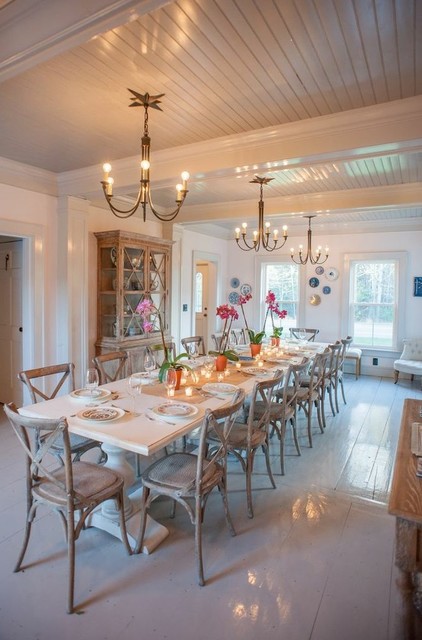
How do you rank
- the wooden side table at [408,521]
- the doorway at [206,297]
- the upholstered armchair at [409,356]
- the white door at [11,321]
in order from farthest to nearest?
the doorway at [206,297], the upholstered armchair at [409,356], the white door at [11,321], the wooden side table at [408,521]

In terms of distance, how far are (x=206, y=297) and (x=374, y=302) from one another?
3328 mm

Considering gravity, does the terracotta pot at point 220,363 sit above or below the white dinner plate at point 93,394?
above

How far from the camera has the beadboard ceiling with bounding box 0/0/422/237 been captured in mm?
1773

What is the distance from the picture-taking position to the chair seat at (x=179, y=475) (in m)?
2.09

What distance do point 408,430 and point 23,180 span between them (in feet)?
13.8

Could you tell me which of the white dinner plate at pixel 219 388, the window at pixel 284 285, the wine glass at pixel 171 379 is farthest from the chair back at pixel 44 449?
the window at pixel 284 285

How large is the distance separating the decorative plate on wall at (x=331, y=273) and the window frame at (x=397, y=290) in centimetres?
18

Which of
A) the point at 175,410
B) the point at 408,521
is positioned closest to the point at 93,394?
the point at 175,410

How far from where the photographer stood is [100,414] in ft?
7.32

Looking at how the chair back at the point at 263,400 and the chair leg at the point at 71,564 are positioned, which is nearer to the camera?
the chair leg at the point at 71,564

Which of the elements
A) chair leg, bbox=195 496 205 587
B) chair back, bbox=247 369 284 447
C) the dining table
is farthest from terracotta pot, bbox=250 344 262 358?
chair leg, bbox=195 496 205 587

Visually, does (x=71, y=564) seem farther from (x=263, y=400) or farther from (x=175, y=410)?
(x=263, y=400)

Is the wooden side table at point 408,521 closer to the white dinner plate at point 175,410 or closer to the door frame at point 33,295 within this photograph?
the white dinner plate at point 175,410

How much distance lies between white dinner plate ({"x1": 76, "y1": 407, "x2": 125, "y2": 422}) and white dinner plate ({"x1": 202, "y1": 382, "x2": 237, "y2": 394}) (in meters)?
0.73
